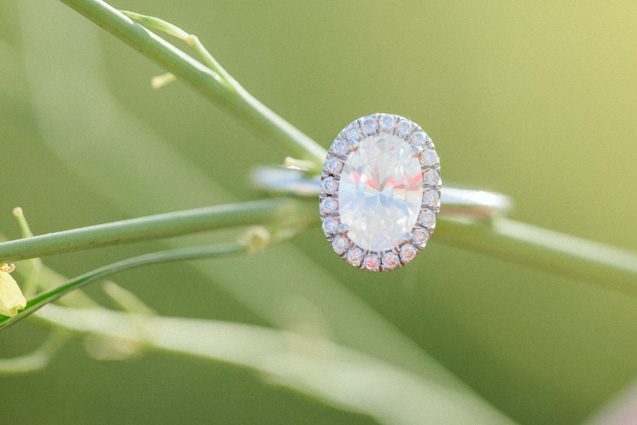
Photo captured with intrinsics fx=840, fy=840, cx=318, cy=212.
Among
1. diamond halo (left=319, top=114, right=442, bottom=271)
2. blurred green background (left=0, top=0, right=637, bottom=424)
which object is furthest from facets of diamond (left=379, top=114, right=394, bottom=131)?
blurred green background (left=0, top=0, right=637, bottom=424)

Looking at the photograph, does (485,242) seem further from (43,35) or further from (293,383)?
(43,35)

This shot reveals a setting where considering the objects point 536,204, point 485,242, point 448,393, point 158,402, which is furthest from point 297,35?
point 485,242

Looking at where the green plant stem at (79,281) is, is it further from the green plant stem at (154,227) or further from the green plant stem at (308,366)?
the green plant stem at (308,366)

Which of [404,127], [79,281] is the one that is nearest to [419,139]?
[404,127]

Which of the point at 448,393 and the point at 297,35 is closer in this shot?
the point at 448,393

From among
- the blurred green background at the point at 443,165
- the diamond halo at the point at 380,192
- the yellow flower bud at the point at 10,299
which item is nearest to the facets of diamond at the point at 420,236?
the diamond halo at the point at 380,192

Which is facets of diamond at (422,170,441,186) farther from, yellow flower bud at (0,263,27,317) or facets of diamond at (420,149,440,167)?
yellow flower bud at (0,263,27,317)

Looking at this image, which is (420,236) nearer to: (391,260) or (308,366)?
(391,260)
